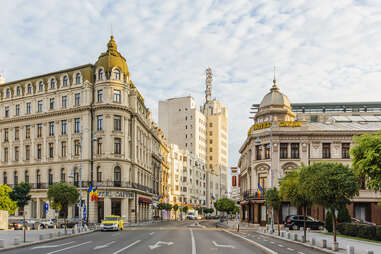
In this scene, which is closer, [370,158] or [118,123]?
[370,158]

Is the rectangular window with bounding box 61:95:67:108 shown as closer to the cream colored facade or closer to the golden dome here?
the cream colored facade

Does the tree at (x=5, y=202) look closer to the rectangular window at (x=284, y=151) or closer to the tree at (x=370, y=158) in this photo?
the rectangular window at (x=284, y=151)

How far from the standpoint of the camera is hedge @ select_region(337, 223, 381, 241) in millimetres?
32237

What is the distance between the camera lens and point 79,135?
6806 cm

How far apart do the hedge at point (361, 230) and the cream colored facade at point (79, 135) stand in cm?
3512

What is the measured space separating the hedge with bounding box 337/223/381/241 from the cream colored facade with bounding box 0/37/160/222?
35120 millimetres

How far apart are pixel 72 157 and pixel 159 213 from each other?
41.0 meters

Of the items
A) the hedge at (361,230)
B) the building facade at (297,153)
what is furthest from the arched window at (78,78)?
the hedge at (361,230)

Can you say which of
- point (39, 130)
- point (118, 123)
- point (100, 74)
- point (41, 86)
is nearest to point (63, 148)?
point (39, 130)

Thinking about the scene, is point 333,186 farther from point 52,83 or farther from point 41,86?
point 41,86

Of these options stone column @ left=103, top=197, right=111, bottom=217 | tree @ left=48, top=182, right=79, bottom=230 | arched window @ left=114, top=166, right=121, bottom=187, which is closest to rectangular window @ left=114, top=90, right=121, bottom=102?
arched window @ left=114, top=166, right=121, bottom=187

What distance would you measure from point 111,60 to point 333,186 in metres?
47.8

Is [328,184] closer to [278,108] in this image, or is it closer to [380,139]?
[380,139]

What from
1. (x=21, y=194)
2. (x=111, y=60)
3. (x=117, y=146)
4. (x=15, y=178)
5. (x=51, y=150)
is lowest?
(x=21, y=194)
